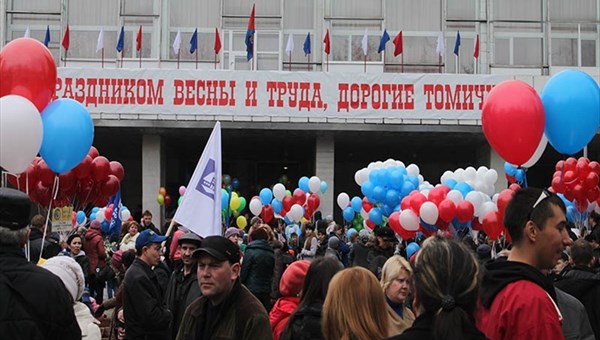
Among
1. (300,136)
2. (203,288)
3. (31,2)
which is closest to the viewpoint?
(203,288)

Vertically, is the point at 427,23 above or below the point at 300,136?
above

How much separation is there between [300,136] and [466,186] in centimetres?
1280

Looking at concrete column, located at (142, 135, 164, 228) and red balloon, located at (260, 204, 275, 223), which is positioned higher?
concrete column, located at (142, 135, 164, 228)

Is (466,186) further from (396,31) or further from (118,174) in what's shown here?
(396,31)

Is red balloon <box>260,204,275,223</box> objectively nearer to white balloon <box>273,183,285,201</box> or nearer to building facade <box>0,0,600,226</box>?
white balloon <box>273,183,285,201</box>

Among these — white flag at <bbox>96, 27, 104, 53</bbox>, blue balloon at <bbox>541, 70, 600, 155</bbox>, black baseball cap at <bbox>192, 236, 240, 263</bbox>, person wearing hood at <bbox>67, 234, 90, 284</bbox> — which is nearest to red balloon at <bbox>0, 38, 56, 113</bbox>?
black baseball cap at <bbox>192, 236, 240, 263</bbox>

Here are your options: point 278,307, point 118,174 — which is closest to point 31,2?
point 118,174

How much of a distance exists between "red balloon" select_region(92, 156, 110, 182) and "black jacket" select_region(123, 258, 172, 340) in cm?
539

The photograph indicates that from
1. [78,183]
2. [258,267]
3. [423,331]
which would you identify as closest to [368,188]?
[78,183]

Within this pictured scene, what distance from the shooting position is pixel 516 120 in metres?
7.66

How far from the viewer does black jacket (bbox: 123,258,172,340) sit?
6.70m

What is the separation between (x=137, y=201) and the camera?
32906mm

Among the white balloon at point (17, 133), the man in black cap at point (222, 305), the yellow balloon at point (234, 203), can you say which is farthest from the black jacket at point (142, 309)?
the yellow balloon at point (234, 203)

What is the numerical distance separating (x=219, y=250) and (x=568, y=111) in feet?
14.6
